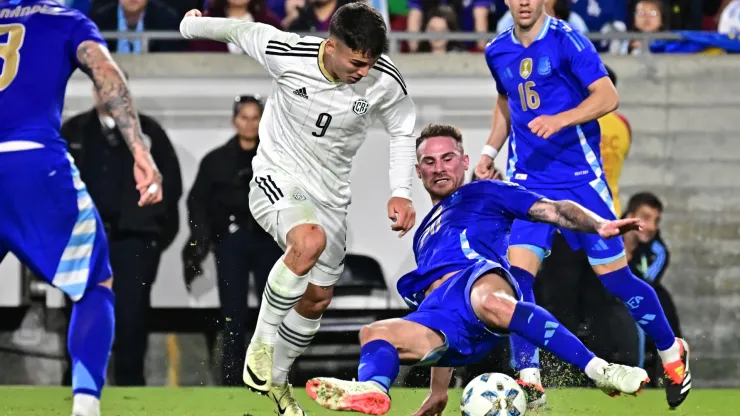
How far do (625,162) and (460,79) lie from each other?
159 centimetres

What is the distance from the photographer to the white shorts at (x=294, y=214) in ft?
18.1

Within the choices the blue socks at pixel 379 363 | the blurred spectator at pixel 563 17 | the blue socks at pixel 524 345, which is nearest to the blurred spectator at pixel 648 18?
the blurred spectator at pixel 563 17

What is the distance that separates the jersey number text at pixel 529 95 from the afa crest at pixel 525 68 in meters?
0.05

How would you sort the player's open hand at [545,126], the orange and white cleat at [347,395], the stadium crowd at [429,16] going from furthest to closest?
1. the stadium crowd at [429,16]
2. the player's open hand at [545,126]
3. the orange and white cleat at [347,395]

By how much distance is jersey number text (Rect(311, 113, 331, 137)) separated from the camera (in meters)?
5.73

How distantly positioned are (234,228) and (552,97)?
3368 mm

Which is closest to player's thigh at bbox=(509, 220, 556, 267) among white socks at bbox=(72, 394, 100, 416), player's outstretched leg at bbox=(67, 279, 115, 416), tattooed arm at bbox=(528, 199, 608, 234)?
tattooed arm at bbox=(528, 199, 608, 234)

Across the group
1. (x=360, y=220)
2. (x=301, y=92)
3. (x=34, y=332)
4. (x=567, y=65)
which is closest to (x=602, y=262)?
(x=567, y=65)

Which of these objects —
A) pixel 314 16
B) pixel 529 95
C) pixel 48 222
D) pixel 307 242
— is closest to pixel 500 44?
pixel 529 95

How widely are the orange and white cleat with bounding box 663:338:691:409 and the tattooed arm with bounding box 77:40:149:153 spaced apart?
3294mm

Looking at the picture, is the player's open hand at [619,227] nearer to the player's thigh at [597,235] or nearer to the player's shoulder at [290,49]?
the player's thigh at [597,235]

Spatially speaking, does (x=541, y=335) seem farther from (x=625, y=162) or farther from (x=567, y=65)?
(x=625, y=162)

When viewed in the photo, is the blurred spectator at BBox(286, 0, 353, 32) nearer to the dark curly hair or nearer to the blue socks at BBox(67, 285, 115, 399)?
the dark curly hair

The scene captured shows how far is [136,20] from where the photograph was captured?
31.5 feet
